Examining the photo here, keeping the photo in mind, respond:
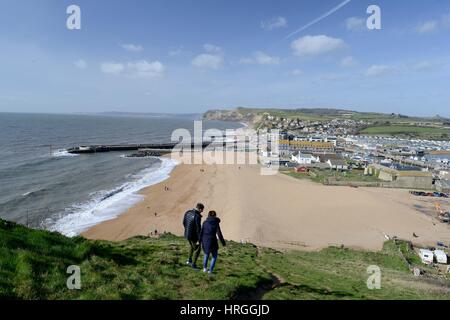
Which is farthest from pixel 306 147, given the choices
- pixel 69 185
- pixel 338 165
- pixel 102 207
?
pixel 102 207

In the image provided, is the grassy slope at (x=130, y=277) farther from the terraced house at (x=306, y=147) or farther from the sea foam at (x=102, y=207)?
the terraced house at (x=306, y=147)

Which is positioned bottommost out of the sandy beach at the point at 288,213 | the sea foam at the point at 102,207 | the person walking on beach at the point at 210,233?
the sandy beach at the point at 288,213

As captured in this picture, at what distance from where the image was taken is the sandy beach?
2720 cm

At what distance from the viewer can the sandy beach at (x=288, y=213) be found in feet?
89.2

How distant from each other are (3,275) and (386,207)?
39.6 m

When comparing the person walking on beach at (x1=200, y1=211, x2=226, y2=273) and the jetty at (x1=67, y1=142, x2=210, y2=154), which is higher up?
the person walking on beach at (x1=200, y1=211, x2=226, y2=273)

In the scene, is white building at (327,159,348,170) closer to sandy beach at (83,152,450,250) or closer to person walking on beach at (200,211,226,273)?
sandy beach at (83,152,450,250)

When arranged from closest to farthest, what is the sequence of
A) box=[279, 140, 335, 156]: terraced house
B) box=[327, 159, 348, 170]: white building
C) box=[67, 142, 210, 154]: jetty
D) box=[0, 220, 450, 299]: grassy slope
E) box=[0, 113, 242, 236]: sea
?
box=[0, 220, 450, 299]: grassy slope < box=[0, 113, 242, 236]: sea < box=[327, 159, 348, 170]: white building < box=[67, 142, 210, 154]: jetty < box=[279, 140, 335, 156]: terraced house

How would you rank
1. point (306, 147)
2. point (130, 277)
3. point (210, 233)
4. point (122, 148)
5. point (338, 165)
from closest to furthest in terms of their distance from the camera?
point (130, 277) → point (210, 233) → point (338, 165) → point (122, 148) → point (306, 147)

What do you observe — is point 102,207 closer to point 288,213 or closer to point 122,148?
point 288,213

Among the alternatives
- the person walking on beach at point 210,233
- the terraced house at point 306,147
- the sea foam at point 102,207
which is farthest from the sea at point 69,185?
the terraced house at point 306,147

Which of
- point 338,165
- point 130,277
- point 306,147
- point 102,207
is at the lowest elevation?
point 102,207

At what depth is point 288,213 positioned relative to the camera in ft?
112

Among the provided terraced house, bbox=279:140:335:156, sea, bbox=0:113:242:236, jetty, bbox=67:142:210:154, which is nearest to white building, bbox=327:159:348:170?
terraced house, bbox=279:140:335:156
